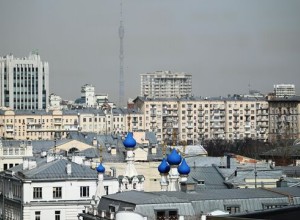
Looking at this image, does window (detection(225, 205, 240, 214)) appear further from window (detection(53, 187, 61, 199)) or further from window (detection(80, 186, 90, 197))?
window (detection(53, 187, 61, 199))

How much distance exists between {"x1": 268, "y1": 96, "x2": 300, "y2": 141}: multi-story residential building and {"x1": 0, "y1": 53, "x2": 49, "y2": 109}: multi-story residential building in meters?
32.4

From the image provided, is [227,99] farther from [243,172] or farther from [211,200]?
[211,200]

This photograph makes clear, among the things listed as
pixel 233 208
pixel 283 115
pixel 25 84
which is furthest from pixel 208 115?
pixel 233 208

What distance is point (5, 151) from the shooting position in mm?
56500

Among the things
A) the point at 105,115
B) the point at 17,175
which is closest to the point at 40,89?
the point at 105,115

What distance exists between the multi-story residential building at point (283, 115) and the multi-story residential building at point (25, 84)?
32.4 m

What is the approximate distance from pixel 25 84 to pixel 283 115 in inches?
1464

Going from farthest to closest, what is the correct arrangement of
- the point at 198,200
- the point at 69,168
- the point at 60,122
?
1. the point at 60,122
2. the point at 69,168
3. the point at 198,200

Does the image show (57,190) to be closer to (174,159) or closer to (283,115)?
(174,159)

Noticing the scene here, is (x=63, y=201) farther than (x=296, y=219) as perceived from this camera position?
Yes

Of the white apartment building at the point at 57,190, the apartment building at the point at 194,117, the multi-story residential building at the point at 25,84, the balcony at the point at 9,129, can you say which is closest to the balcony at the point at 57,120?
the apartment building at the point at 194,117

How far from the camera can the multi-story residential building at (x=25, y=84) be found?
169 m

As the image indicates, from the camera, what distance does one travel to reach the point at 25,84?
170125mm

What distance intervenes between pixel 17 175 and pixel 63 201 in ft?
10.3
